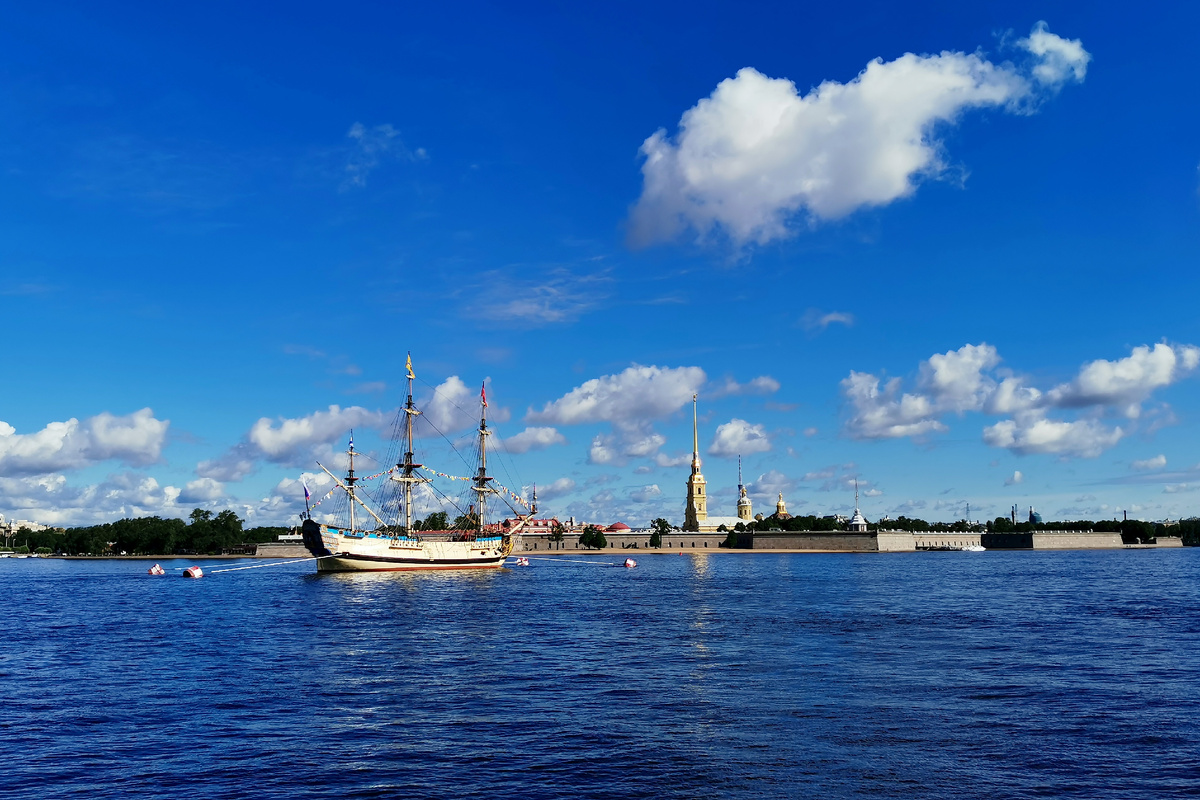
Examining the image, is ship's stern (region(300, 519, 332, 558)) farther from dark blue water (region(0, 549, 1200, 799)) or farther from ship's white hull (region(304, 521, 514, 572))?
dark blue water (region(0, 549, 1200, 799))

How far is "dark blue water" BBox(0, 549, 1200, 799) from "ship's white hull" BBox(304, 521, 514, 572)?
168ft

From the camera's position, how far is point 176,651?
3997 cm

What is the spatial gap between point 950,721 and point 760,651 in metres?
13.8

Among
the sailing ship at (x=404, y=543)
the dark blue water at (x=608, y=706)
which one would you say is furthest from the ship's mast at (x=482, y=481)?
the dark blue water at (x=608, y=706)

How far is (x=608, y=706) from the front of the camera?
26.4 meters

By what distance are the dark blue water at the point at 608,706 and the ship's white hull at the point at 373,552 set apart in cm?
5135

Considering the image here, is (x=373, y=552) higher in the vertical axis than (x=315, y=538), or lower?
lower

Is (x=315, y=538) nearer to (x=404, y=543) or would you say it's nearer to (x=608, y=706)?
(x=404, y=543)

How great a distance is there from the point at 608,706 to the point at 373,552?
86366 mm

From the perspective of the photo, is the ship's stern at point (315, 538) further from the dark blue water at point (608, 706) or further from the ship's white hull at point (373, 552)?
the dark blue water at point (608, 706)

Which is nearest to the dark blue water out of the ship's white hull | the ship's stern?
the ship's stern

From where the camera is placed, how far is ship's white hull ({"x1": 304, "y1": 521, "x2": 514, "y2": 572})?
107m

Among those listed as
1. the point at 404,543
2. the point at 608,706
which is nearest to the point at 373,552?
the point at 404,543

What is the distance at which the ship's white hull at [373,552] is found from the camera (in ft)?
350
